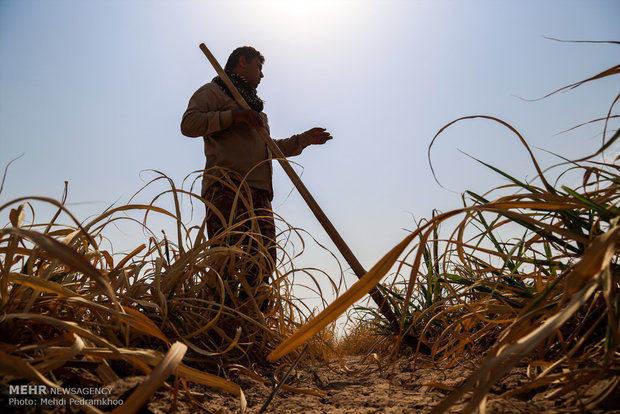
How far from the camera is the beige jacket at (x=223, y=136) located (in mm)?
2123

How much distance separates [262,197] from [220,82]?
2.66 ft

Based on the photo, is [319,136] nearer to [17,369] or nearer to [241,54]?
[241,54]

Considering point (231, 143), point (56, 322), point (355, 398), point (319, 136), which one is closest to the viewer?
point (56, 322)

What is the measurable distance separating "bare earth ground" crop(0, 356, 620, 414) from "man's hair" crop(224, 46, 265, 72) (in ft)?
7.24

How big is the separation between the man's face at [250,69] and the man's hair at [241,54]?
3 centimetres

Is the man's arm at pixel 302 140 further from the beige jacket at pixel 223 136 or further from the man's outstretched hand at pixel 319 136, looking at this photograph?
the beige jacket at pixel 223 136

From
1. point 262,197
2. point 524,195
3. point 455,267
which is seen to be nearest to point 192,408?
point 524,195

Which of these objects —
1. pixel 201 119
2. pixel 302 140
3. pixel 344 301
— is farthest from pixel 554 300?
pixel 302 140

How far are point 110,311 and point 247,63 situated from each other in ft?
7.97

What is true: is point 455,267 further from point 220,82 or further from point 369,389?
point 220,82

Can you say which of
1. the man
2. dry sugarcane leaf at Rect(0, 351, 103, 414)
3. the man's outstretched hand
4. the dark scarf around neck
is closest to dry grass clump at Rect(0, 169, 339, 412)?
dry sugarcane leaf at Rect(0, 351, 103, 414)

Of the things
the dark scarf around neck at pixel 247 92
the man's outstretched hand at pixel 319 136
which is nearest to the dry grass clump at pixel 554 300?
the man's outstretched hand at pixel 319 136

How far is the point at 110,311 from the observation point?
58 cm

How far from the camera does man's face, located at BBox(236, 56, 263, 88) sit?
2693 millimetres
